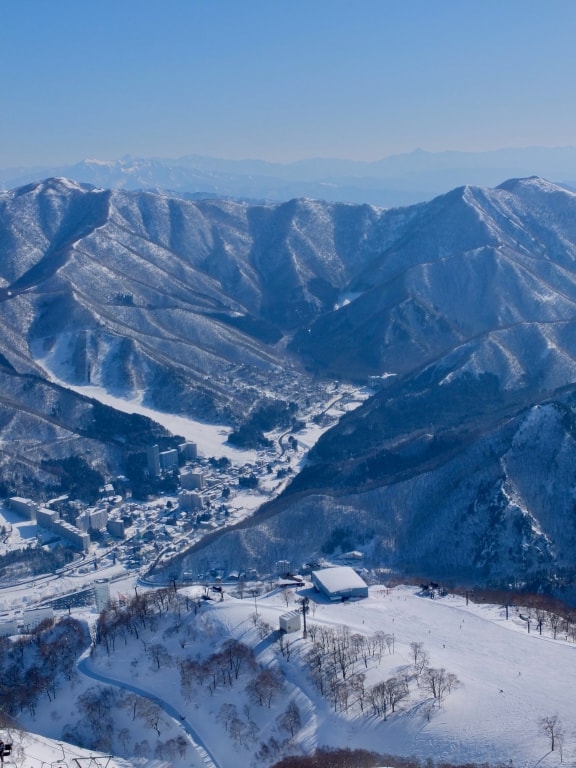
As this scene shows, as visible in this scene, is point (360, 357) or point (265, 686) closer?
point (265, 686)

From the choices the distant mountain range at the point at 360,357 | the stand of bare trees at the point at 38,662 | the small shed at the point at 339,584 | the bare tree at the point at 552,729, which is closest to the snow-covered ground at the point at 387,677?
the bare tree at the point at 552,729

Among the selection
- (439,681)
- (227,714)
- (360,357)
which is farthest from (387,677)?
(360,357)

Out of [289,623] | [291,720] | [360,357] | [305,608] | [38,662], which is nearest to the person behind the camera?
[291,720]

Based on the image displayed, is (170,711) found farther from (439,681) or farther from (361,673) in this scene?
(439,681)

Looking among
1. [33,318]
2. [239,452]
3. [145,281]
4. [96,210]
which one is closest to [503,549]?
[239,452]

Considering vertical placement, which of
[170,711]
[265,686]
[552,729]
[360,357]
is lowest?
[170,711]

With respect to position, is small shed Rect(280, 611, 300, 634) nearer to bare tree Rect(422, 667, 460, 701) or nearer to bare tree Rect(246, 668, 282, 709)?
bare tree Rect(246, 668, 282, 709)

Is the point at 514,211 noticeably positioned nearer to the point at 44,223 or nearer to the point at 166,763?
the point at 44,223
